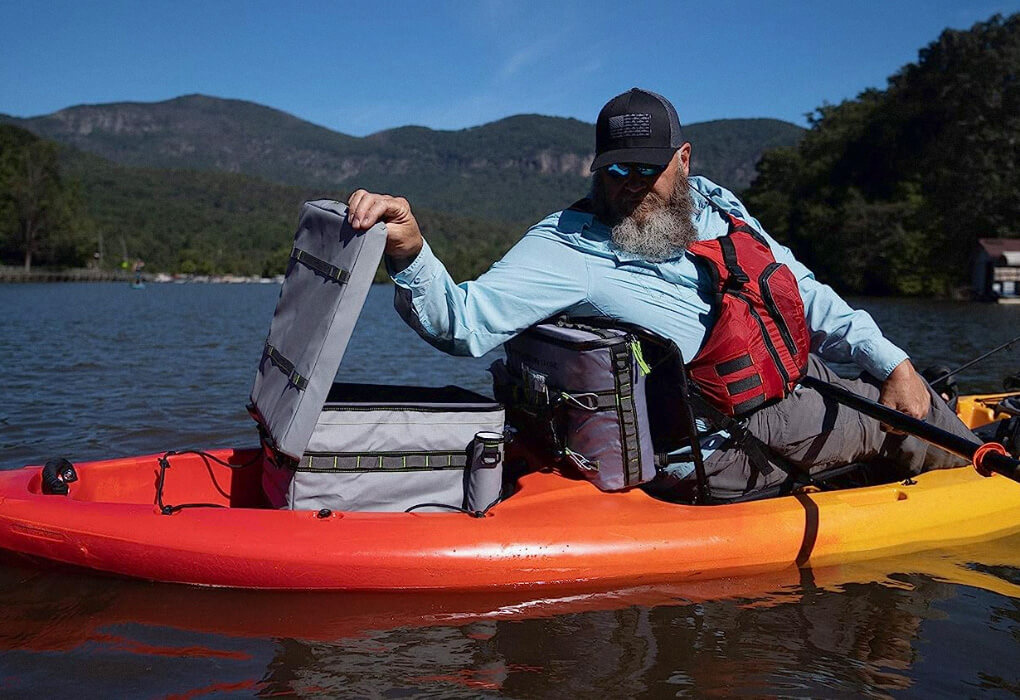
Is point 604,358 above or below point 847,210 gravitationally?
below

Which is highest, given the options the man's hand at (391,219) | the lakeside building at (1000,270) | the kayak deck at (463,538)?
the lakeside building at (1000,270)

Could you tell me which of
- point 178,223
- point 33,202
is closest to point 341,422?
point 33,202

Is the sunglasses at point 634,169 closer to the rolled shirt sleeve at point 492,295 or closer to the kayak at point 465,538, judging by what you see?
the rolled shirt sleeve at point 492,295

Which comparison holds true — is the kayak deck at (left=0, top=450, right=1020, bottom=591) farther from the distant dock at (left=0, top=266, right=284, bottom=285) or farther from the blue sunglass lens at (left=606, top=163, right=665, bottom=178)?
the distant dock at (left=0, top=266, right=284, bottom=285)

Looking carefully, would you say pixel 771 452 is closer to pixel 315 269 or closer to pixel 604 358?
pixel 604 358

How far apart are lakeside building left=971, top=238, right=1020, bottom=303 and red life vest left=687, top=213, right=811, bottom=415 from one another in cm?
3490

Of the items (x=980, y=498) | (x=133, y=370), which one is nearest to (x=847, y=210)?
(x=133, y=370)

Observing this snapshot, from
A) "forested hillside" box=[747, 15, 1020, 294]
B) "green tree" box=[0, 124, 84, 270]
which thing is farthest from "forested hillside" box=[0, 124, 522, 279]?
"forested hillside" box=[747, 15, 1020, 294]

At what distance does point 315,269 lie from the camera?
343cm

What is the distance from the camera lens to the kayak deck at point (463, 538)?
3.49 meters

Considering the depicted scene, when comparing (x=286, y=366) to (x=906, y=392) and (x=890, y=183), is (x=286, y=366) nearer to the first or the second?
(x=906, y=392)

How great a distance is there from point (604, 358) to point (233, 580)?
5.50 feet

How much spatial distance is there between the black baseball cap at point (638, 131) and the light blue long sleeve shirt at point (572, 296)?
0.98 ft

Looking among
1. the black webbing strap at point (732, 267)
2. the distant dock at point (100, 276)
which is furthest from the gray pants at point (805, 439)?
the distant dock at point (100, 276)
